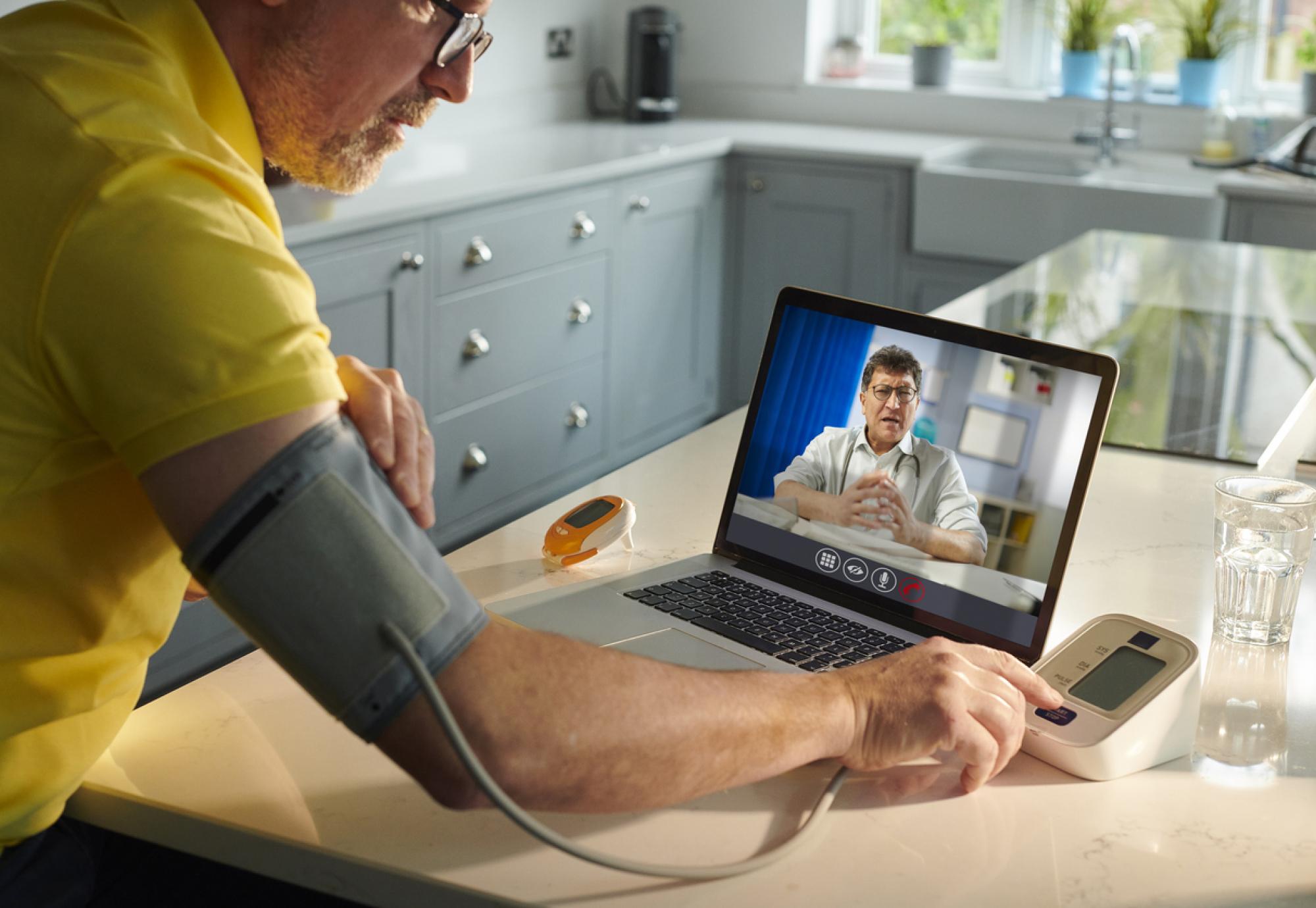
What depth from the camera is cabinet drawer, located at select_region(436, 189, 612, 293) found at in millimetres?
3018

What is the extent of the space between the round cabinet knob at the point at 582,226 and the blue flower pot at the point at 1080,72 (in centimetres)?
168

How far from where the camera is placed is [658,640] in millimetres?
1148

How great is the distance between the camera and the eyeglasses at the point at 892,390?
46.4 inches

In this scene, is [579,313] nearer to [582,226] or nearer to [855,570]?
[582,226]

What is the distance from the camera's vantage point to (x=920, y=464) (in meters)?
1.15

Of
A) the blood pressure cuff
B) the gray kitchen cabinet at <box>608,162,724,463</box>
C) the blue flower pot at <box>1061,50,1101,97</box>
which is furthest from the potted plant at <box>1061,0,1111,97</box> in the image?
the blood pressure cuff

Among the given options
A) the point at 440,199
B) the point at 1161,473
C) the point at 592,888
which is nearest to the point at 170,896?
the point at 592,888

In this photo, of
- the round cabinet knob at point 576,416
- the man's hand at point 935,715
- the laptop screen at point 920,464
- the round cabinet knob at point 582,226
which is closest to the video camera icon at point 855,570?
the laptop screen at point 920,464

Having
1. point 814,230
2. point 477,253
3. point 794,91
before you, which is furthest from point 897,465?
point 794,91

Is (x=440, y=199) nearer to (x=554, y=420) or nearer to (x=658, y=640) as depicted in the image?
(x=554, y=420)

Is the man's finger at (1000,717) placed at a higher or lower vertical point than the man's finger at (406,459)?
lower

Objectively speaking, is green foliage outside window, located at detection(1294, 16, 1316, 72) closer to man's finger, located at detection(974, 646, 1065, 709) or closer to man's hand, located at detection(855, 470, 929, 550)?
man's hand, located at detection(855, 470, 929, 550)

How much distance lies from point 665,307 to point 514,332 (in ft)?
2.48

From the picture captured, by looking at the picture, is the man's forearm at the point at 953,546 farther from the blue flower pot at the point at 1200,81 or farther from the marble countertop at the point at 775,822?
the blue flower pot at the point at 1200,81
